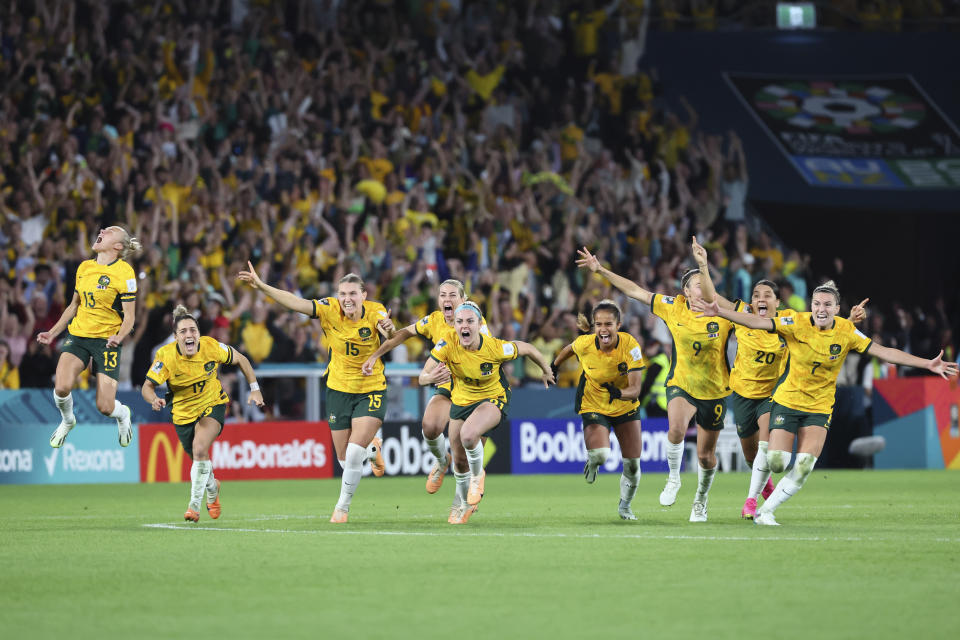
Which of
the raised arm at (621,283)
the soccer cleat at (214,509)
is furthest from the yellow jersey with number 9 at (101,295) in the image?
the raised arm at (621,283)

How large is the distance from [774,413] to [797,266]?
1701cm

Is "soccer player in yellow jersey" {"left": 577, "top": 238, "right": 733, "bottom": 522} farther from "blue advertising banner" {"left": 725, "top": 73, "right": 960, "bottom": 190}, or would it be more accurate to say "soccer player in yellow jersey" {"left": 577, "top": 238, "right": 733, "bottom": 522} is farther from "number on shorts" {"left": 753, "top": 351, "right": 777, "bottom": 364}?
"blue advertising banner" {"left": 725, "top": 73, "right": 960, "bottom": 190}

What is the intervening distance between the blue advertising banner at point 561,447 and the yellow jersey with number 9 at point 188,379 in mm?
10903

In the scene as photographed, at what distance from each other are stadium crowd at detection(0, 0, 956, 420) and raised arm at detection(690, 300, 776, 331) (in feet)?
35.6

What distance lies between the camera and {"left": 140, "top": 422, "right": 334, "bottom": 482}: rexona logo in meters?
23.8

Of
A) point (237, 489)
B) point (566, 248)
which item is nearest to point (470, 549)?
point (237, 489)

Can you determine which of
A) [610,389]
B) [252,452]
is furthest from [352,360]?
[252,452]

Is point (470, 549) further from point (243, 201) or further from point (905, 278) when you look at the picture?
point (905, 278)

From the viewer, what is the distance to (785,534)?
12.6 m

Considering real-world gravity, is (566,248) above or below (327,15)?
below

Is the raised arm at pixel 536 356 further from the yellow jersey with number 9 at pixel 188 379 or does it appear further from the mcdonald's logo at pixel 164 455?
the mcdonald's logo at pixel 164 455

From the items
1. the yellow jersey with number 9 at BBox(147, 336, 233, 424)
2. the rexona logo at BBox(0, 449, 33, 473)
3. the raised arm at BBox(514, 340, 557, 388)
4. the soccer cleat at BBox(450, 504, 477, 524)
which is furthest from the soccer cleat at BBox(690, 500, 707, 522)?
the rexona logo at BBox(0, 449, 33, 473)

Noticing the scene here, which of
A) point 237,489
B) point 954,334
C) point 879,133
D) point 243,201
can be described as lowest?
point 237,489

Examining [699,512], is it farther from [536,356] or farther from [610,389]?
[536,356]
